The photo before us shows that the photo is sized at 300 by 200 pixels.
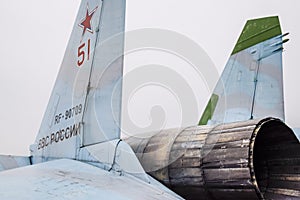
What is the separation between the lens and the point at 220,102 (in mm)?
5773

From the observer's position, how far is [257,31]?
5.47 metres

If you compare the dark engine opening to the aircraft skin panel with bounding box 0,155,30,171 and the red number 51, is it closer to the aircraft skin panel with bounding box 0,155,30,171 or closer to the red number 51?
the red number 51

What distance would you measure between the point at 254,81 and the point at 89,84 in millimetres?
3357

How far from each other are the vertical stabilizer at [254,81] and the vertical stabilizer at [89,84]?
8.47 ft

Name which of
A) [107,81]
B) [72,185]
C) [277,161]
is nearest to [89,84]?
[107,81]

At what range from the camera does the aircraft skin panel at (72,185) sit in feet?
6.45

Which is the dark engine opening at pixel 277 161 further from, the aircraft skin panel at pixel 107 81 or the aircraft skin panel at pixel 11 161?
the aircraft skin panel at pixel 11 161

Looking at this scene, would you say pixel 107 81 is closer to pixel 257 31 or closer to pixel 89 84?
pixel 89 84

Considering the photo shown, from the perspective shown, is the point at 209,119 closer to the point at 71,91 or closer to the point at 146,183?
the point at 71,91

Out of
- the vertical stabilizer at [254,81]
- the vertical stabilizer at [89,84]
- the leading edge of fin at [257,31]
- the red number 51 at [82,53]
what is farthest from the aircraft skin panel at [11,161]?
the leading edge of fin at [257,31]

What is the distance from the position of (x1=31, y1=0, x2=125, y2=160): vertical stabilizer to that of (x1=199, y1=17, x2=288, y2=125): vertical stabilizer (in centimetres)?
258

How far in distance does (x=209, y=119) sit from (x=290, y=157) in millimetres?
2633

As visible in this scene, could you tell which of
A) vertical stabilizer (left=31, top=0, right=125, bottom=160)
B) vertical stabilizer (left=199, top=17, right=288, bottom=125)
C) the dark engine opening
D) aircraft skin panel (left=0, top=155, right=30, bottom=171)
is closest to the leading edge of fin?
vertical stabilizer (left=199, top=17, right=288, bottom=125)

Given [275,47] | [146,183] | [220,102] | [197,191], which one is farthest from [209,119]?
[146,183]
